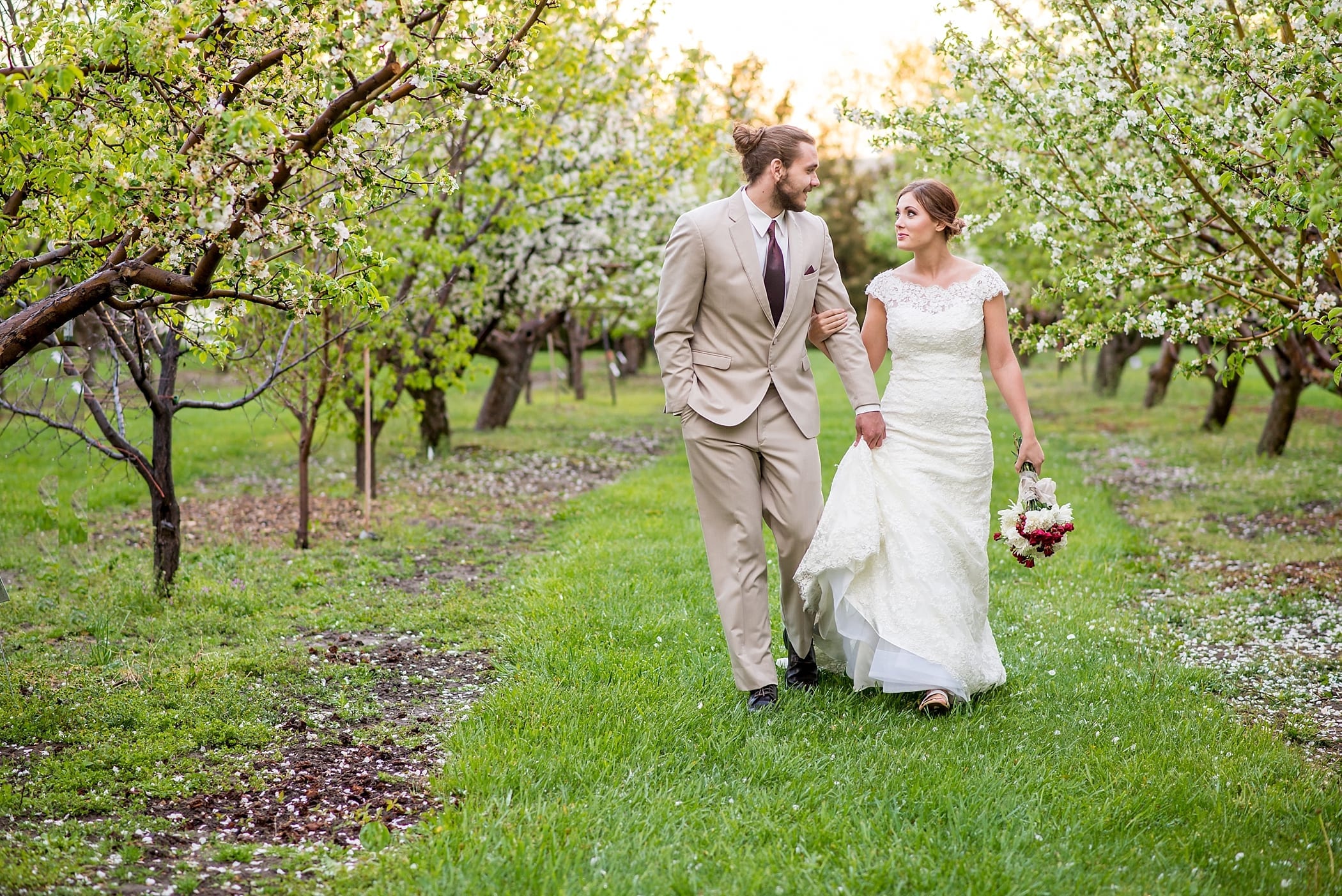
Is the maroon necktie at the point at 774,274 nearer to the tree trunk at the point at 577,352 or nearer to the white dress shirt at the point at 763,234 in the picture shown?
the white dress shirt at the point at 763,234

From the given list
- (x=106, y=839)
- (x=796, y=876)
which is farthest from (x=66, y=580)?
(x=796, y=876)

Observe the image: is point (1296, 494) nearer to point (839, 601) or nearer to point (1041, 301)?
point (1041, 301)

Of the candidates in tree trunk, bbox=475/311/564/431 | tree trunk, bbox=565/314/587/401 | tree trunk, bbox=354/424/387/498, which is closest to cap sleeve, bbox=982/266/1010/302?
tree trunk, bbox=354/424/387/498

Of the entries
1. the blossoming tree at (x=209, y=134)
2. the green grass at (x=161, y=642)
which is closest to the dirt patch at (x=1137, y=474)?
the green grass at (x=161, y=642)

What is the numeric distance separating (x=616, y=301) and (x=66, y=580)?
34.0ft

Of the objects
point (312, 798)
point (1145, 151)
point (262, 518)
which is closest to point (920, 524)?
point (312, 798)

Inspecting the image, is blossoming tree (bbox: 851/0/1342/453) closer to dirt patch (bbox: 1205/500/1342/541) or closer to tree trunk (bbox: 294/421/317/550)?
dirt patch (bbox: 1205/500/1342/541)

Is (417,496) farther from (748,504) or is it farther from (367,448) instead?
(748,504)

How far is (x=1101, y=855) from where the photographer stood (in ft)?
12.0

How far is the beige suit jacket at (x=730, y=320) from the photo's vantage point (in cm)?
477

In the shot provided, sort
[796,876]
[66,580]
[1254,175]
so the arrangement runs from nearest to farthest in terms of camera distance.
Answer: [796,876] → [1254,175] → [66,580]

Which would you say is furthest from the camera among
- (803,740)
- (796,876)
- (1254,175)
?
(1254,175)

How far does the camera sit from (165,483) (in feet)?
23.1

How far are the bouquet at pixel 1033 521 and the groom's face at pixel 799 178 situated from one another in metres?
1.59
